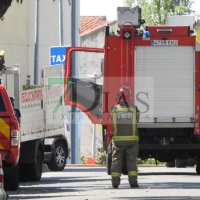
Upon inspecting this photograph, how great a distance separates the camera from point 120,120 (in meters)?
18.5

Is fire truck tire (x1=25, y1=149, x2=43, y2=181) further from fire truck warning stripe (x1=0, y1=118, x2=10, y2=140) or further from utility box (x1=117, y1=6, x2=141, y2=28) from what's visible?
fire truck warning stripe (x1=0, y1=118, x2=10, y2=140)

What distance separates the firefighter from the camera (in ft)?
60.5

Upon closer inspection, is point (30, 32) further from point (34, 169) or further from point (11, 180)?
point (11, 180)

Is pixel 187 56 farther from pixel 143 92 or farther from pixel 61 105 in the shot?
pixel 61 105

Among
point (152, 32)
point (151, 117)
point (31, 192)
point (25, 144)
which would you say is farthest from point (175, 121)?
point (31, 192)

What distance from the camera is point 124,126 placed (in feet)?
60.7

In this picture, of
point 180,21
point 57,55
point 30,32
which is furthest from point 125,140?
point 30,32

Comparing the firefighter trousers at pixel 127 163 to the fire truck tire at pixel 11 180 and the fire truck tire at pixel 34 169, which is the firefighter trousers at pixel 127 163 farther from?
the fire truck tire at pixel 34 169

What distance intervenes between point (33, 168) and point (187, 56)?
4.07 m

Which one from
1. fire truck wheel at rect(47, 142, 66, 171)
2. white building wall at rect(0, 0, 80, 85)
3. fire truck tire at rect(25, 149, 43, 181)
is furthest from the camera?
white building wall at rect(0, 0, 80, 85)

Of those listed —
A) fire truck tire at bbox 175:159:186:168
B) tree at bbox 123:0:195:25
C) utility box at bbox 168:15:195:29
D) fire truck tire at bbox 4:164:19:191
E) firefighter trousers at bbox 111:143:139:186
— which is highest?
tree at bbox 123:0:195:25

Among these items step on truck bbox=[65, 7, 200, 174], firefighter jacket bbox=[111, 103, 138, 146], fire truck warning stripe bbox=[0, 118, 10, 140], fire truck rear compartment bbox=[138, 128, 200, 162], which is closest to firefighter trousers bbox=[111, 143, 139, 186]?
firefighter jacket bbox=[111, 103, 138, 146]

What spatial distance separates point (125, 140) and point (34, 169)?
144 inches

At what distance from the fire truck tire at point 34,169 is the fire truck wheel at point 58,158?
437 centimetres
